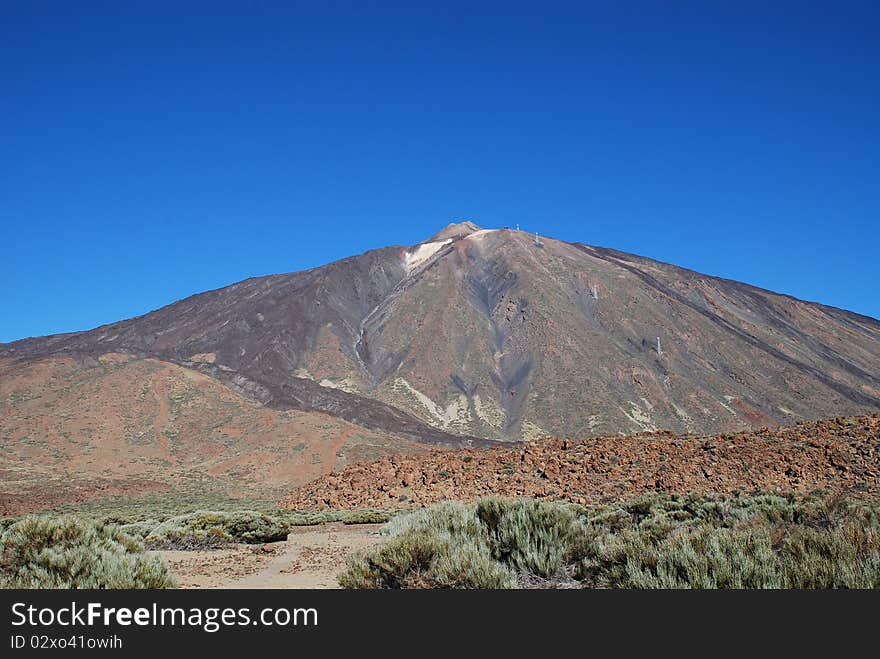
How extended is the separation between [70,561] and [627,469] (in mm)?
17407

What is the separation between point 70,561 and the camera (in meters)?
7.23

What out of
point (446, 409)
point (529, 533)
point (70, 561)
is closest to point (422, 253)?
point (446, 409)

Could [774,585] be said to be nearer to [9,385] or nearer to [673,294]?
[9,385]

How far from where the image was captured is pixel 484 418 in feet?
315

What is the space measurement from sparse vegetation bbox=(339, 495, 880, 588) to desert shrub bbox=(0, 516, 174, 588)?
6.87ft

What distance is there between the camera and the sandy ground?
1019 cm

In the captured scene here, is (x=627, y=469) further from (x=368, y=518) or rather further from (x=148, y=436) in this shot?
(x=148, y=436)

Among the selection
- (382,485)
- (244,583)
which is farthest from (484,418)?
(244,583)

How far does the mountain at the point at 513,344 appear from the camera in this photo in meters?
95.2

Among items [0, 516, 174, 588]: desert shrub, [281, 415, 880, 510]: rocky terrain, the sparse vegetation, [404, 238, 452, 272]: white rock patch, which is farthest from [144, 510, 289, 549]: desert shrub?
[404, 238, 452, 272]: white rock patch

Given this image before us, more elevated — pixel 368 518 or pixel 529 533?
pixel 368 518

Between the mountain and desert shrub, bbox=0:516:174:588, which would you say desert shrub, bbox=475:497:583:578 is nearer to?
desert shrub, bbox=0:516:174:588

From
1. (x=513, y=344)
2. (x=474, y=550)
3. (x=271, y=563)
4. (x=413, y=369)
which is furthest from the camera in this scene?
(x=513, y=344)

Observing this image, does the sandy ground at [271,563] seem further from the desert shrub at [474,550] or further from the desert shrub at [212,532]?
the desert shrub at [474,550]
